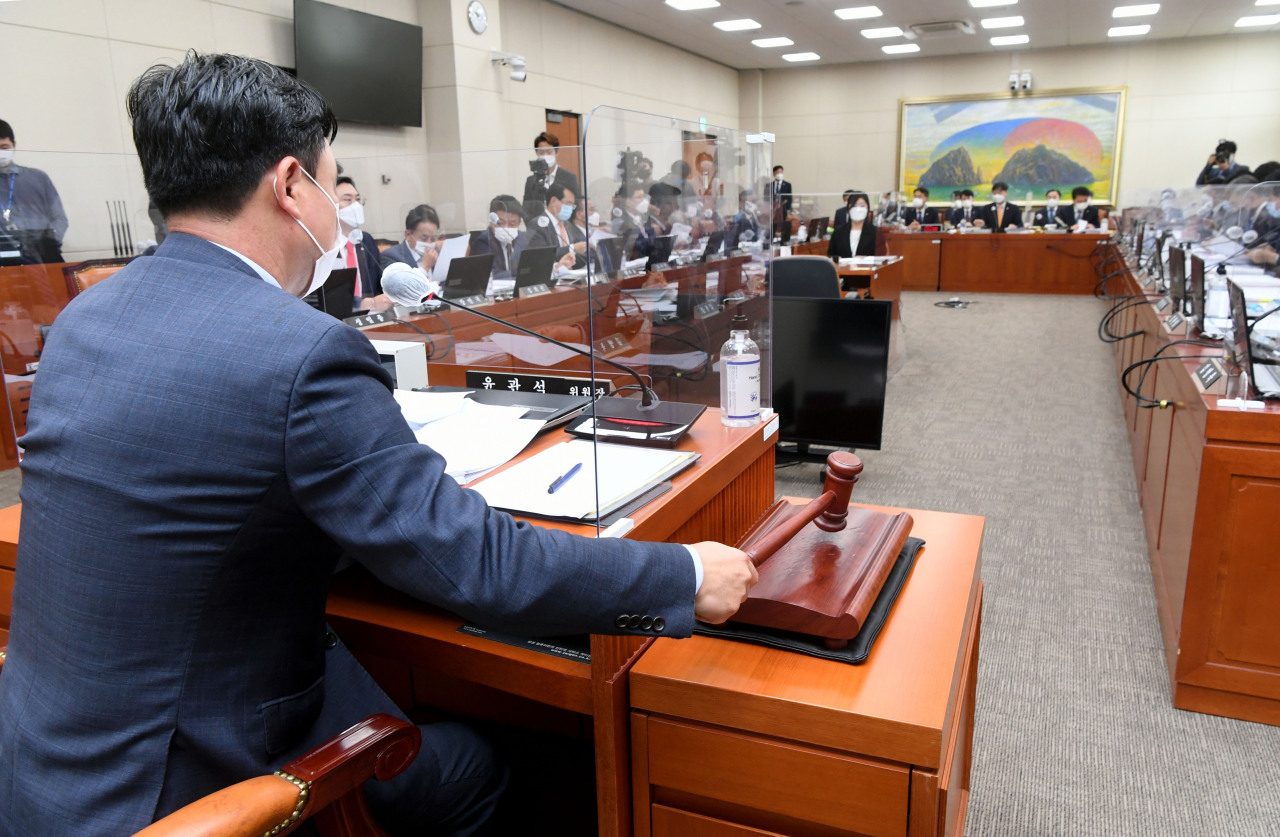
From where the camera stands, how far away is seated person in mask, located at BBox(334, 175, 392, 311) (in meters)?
2.89

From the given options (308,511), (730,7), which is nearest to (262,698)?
(308,511)

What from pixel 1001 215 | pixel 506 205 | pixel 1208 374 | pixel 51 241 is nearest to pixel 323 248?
pixel 1208 374

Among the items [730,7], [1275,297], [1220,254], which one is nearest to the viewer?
[1275,297]

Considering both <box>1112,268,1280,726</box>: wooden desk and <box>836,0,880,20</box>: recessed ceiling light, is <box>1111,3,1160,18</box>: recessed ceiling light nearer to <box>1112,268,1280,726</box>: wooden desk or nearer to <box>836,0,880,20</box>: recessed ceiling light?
<box>836,0,880,20</box>: recessed ceiling light

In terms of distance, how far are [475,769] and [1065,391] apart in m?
5.03

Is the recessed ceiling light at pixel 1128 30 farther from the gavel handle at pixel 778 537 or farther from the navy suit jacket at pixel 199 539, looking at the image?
the navy suit jacket at pixel 199 539

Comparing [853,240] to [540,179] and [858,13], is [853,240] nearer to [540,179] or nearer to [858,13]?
[858,13]

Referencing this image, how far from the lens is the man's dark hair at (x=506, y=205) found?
3.46m

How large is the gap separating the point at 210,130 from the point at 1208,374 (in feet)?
7.81

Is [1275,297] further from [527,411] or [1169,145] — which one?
[1169,145]

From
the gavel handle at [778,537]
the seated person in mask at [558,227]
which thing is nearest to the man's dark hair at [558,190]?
the seated person in mask at [558,227]

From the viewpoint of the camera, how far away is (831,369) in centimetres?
362

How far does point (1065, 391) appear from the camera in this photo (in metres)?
5.25

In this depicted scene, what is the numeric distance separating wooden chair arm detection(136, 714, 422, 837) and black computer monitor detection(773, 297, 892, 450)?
9.16ft
